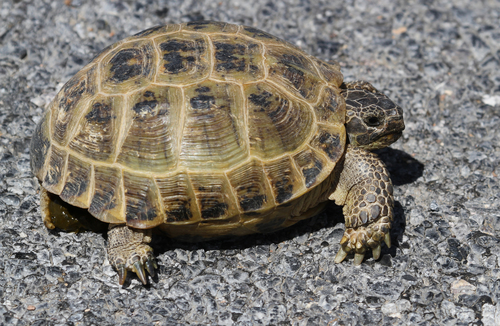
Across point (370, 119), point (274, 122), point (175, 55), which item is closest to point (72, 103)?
point (175, 55)

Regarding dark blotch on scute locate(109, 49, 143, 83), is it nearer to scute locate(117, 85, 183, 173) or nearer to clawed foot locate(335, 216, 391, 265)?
scute locate(117, 85, 183, 173)

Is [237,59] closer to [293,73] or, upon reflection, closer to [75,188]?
[293,73]

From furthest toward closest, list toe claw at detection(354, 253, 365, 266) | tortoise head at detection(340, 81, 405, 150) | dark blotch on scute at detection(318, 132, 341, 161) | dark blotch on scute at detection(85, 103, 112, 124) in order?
tortoise head at detection(340, 81, 405, 150) → toe claw at detection(354, 253, 365, 266) → dark blotch on scute at detection(318, 132, 341, 161) → dark blotch on scute at detection(85, 103, 112, 124)

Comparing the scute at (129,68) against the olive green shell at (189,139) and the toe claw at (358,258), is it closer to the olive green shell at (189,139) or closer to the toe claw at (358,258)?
A: the olive green shell at (189,139)

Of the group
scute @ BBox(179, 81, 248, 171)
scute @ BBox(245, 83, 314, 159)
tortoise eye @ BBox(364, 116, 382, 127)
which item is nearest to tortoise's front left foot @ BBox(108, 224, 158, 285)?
scute @ BBox(179, 81, 248, 171)

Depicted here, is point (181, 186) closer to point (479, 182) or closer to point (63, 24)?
point (479, 182)

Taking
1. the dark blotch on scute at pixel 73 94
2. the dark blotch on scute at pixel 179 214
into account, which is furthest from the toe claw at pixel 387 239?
the dark blotch on scute at pixel 73 94
